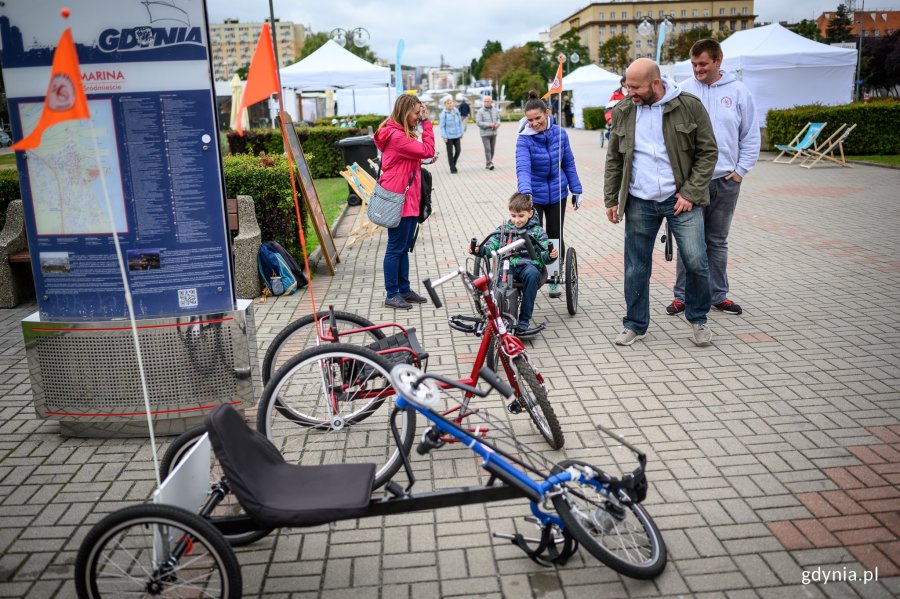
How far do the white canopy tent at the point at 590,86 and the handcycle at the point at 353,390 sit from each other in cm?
3303

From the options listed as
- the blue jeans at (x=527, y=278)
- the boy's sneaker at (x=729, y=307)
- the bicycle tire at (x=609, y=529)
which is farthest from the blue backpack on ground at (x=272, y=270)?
the bicycle tire at (x=609, y=529)

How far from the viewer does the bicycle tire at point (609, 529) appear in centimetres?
300

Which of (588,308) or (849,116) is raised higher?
(849,116)

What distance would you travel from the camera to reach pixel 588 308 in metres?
7.09

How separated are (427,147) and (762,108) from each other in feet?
63.4

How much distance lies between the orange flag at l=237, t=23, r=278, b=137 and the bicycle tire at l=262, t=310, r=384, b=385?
1145 millimetres

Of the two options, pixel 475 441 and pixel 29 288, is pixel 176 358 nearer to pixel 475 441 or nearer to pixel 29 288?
pixel 475 441

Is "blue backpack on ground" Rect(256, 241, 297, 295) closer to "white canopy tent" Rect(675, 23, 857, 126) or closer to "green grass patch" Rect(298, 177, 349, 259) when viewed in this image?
"green grass patch" Rect(298, 177, 349, 259)

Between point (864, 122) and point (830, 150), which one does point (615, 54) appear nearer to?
point (864, 122)

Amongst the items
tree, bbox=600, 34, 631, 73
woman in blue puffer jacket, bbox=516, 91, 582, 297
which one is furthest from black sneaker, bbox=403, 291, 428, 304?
tree, bbox=600, 34, 631, 73

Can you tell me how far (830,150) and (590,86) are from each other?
1941cm

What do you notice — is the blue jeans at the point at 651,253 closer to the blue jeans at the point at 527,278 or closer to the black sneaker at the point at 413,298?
the blue jeans at the point at 527,278

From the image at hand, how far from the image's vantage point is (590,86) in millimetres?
35781

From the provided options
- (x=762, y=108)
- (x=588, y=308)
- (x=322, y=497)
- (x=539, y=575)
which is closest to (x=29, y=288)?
(x=588, y=308)
